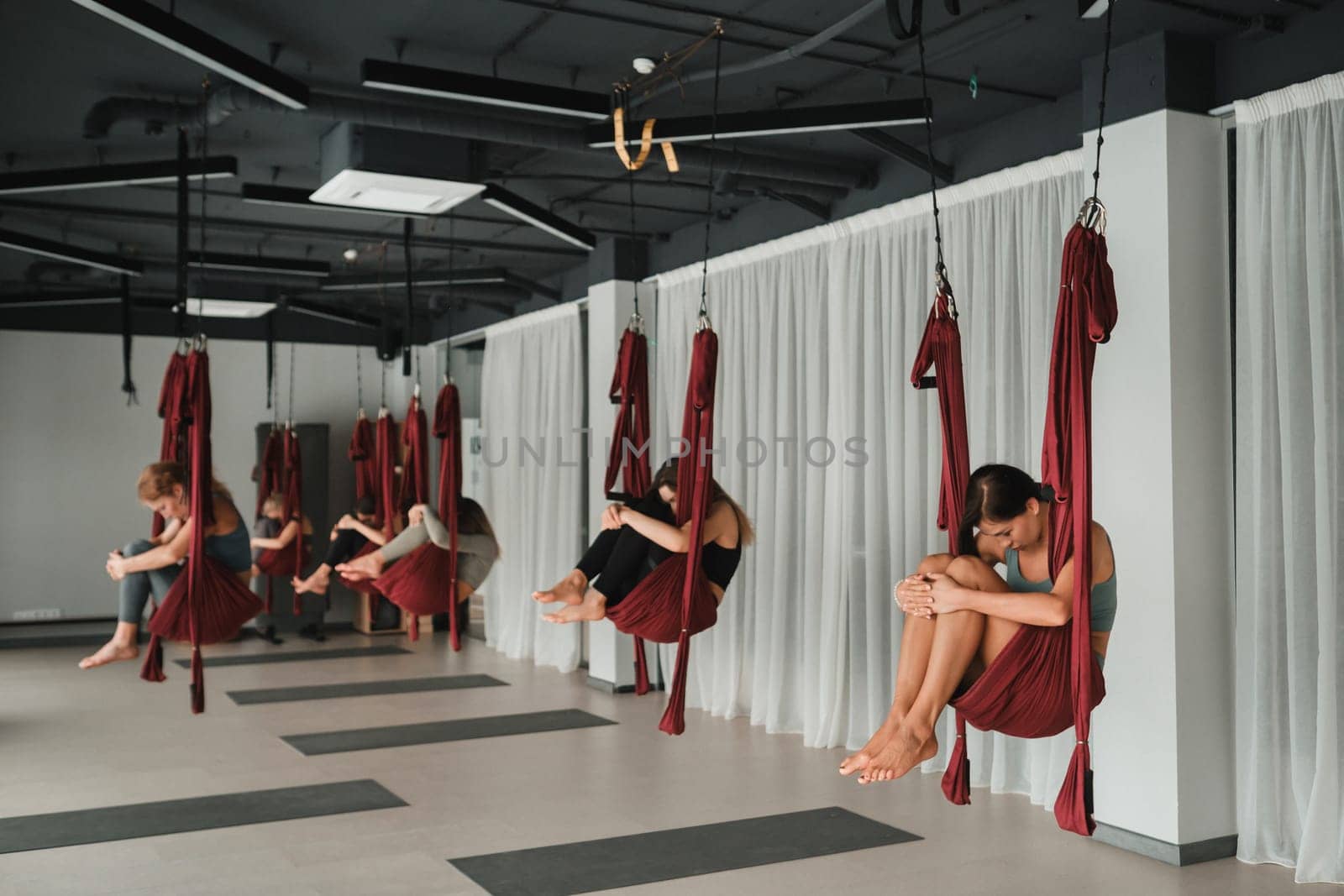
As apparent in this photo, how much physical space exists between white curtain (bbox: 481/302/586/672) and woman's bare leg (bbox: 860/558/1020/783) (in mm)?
6190

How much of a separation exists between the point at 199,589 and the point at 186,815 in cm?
114

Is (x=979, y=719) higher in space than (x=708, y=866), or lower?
higher

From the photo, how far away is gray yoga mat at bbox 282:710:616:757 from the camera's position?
6.71m

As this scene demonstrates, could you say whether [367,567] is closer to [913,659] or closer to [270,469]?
[270,469]

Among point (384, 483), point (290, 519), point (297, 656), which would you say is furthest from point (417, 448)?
point (297, 656)

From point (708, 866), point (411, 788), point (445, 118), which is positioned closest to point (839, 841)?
point (708, 866)

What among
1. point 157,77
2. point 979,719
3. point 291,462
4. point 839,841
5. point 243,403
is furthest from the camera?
point 243,403

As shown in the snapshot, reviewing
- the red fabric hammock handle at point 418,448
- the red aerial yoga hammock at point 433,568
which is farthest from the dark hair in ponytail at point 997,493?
the red fabric hammock handle at point 418,448

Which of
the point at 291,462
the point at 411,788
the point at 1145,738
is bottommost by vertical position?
the point at 411,788

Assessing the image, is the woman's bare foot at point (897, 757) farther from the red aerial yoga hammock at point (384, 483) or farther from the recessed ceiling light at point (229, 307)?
the recessed ceiling light at point (229, 307)

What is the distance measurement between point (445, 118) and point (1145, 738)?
3.94 metres

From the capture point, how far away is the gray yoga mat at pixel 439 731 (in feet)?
22.0

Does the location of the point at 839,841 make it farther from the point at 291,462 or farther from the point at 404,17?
→ the point at 291,462

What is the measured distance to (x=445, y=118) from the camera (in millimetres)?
5270
